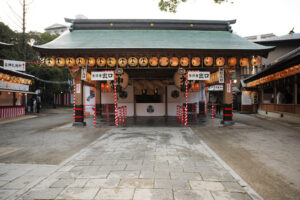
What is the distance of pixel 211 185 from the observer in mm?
3000

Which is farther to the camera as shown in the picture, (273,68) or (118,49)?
(273,68)

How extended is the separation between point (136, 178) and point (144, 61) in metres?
7.23

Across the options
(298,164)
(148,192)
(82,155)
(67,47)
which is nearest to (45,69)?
(67,47)

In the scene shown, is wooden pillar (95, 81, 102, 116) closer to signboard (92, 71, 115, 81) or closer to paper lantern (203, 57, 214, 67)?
signboard (92, 71, 115, 81)

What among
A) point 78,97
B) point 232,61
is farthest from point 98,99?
point 232,61

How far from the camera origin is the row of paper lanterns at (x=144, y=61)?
30.5 feet

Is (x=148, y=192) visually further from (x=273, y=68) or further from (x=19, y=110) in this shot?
(x=19, y=110)

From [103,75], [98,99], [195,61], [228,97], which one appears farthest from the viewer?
[98,99]

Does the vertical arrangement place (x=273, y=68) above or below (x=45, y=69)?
below

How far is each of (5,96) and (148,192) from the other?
66.6 feet

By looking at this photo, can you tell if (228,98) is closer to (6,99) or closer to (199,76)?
(199,76)

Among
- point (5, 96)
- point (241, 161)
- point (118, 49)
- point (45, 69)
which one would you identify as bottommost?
point (241, 161)

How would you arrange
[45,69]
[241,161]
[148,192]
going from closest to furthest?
1. [148,192]
2. [241,161]
3. [45,69]

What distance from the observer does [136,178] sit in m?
3.26
